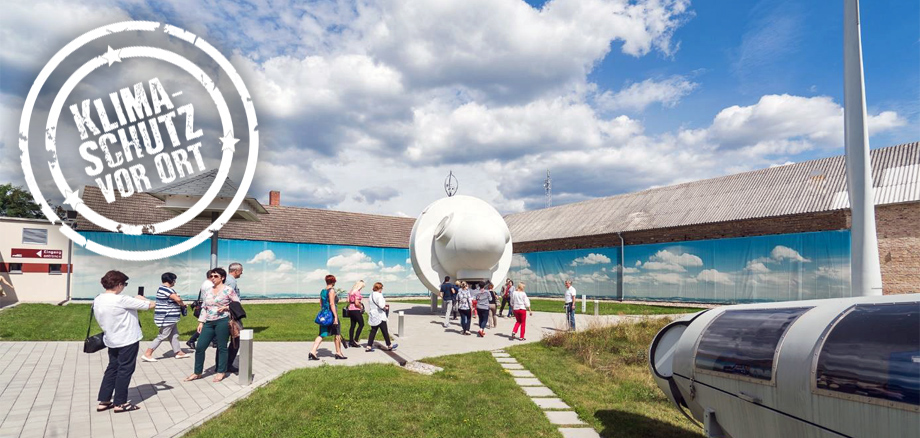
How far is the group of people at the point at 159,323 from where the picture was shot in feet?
20.6

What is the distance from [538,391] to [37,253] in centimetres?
2987

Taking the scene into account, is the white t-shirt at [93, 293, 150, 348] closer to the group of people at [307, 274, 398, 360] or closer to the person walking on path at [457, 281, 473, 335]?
the group of people at [307, 274, 398, 360]

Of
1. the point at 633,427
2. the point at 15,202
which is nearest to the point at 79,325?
the point at 633,427

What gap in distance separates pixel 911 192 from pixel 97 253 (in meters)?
39.2

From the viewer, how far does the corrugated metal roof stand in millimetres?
22484

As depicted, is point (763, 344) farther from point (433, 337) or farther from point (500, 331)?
point (500, 331)

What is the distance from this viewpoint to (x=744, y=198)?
26.7m

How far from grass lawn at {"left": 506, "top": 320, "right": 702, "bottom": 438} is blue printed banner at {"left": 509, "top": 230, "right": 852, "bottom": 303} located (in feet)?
43.0

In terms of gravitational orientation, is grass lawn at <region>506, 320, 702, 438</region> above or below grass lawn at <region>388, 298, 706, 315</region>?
above

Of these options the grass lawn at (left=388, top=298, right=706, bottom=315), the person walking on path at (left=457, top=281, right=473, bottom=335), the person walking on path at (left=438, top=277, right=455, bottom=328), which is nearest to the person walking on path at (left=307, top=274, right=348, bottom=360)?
the person walking on path at (left=457, top=281, right=473, bottom=335)

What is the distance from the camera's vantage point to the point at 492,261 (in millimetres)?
18312

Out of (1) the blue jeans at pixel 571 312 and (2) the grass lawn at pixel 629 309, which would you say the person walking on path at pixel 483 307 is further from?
(2) the grass lawn at pixel 629 309

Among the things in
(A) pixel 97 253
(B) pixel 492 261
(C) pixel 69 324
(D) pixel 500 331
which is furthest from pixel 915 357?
(A) pixel 97 253

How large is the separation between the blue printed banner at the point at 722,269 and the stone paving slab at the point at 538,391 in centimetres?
1958
